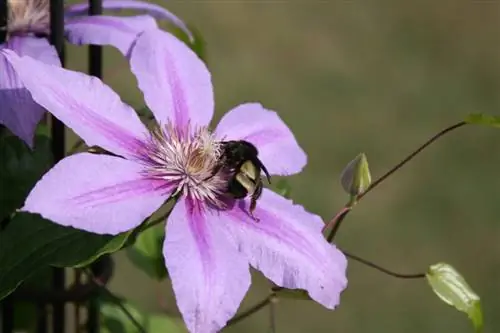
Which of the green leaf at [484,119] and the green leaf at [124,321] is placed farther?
the green leaf at [124,321]

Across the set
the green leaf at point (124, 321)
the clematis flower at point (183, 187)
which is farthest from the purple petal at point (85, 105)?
the green leaf at point (124, 321)

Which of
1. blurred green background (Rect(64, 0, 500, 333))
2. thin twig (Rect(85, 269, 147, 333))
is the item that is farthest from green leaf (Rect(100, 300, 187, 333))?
blurred green background (Rect(64, 0, 500, 333))

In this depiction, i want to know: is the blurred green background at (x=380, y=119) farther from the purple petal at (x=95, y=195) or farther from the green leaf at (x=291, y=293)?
the purple petal at (x=95, y=195)

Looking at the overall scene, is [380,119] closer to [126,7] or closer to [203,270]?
[126,7]

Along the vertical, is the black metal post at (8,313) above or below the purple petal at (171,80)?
below

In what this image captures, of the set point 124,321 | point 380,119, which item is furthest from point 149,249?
point 380,119

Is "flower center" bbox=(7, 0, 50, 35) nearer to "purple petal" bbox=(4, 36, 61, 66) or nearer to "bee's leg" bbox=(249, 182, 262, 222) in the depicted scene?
"purple petal" bbox=(4, 36, 61, 66)
